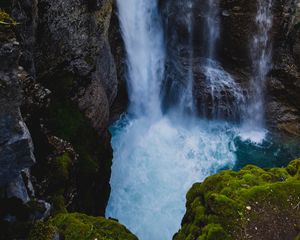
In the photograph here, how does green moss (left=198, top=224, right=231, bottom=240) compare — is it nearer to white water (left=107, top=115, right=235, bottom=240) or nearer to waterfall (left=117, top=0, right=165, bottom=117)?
white water (left=107, top=115, right=235, bottom=240)

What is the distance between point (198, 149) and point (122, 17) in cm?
585

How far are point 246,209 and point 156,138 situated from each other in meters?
8.99

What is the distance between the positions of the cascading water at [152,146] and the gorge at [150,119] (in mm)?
46

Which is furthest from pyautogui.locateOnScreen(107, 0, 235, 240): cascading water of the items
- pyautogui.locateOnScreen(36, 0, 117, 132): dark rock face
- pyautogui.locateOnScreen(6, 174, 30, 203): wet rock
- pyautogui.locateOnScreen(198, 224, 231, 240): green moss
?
pyautogui.locateOnScreen(6, 174, 30, 203): wet rock

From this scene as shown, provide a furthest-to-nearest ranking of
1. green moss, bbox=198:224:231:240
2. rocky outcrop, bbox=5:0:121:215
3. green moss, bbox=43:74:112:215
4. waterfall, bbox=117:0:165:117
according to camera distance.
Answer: waterfall, bbox=117:0:165:117
green moss, bbox=43:74:112:215
rocky outcrop, bbox=5:0:121:215
green moss, bbox=198:224:231:240

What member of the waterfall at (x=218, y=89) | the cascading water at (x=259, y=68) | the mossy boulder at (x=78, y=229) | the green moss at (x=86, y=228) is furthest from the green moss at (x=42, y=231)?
the waterfall at (x=218, y=89)

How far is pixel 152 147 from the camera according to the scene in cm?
1602

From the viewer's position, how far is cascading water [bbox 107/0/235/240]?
1377cm

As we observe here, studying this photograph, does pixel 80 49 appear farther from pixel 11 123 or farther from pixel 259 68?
pixel 259 68

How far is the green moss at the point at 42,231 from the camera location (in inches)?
266

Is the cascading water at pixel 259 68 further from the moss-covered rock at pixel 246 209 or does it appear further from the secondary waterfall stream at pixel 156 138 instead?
the moss-covered rock at pixel 246 209

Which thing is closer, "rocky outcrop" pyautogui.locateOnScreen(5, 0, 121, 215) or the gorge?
the gorge

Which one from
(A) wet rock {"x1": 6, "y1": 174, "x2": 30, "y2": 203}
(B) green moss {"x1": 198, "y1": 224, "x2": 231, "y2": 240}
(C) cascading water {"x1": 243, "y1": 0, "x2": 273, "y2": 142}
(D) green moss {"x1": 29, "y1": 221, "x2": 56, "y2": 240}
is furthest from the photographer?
(C) cascading water {"x1": 243, "y1": 0, "x2": 273, "y2": 142}

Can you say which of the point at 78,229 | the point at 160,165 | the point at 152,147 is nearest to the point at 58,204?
the point at 78,229
